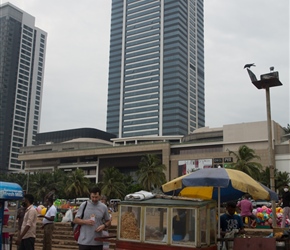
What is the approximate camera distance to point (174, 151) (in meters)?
73.7

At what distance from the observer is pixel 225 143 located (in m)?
67.4

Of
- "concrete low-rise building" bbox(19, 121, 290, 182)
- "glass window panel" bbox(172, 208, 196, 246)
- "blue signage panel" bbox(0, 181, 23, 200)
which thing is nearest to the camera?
"glass window panel" bbox(172, 208, 196, 246)

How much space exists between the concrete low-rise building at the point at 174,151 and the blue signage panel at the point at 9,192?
193 ft

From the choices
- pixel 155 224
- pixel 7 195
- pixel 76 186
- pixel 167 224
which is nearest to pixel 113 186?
pixel 76 186

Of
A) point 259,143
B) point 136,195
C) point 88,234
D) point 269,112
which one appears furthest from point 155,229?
point 259,143

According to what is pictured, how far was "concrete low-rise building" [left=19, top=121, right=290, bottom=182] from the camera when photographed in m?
63.7

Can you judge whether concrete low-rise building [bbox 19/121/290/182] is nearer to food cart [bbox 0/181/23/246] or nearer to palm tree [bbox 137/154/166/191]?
palm tree [bbox 137/154/166/191]

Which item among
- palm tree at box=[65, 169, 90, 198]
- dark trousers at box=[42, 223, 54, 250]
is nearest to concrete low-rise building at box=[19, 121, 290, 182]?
palm tree at box=[65, 169, 90, 198]

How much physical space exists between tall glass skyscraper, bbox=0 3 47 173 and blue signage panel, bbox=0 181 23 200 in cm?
11162

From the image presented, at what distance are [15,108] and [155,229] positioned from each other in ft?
396

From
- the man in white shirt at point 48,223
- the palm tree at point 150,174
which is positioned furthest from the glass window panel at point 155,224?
the palm tree at point 150,174

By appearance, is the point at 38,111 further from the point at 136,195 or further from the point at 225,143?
the point at 136,195

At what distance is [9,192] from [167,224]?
324 centimetres

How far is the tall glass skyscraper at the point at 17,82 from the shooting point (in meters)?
115
